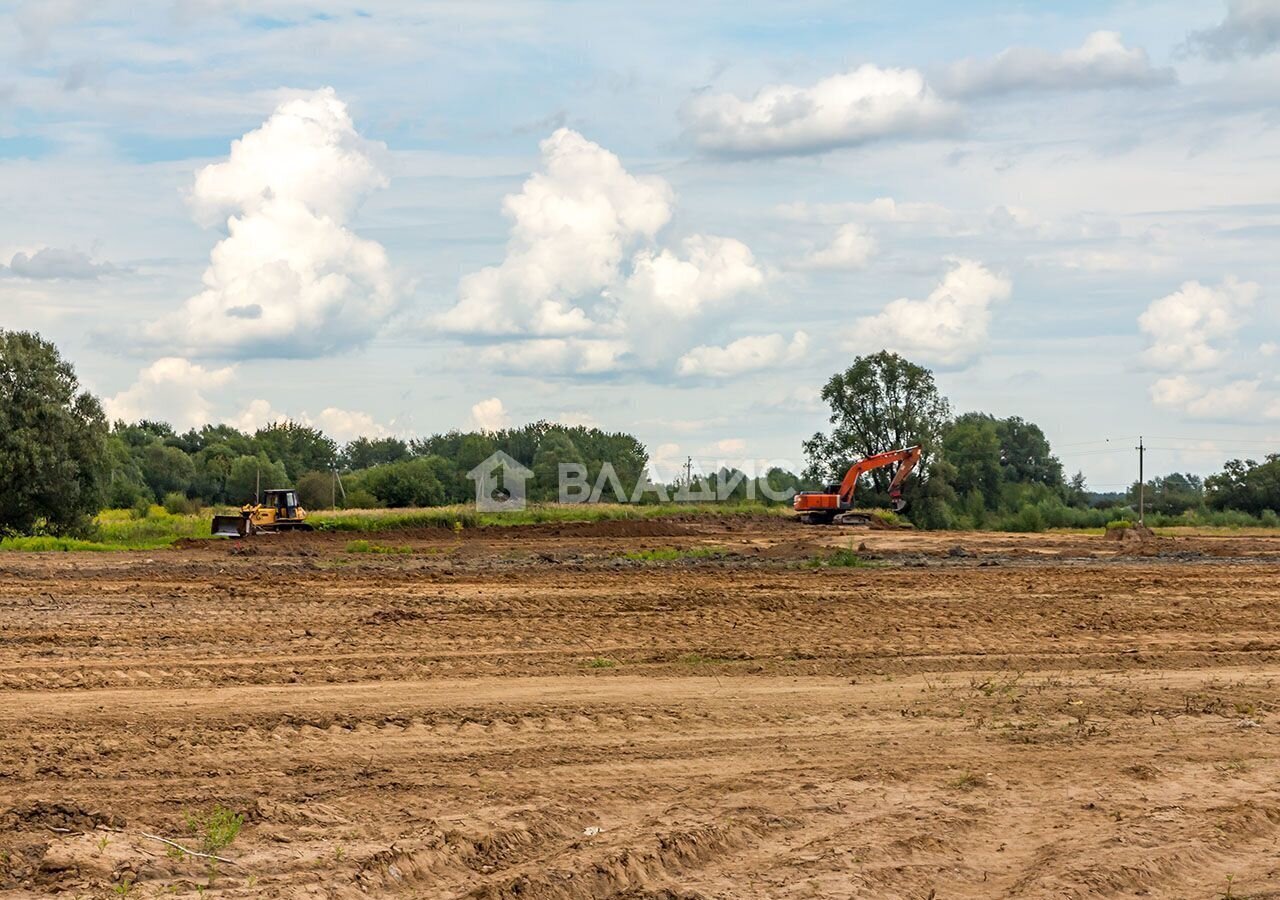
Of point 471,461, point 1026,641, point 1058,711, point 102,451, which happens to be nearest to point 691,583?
point 1026,641

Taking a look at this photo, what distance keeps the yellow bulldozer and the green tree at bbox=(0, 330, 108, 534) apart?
366cm

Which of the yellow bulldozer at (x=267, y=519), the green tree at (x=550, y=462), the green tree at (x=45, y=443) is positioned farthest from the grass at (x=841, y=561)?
the green tree at (x=550, y=462)

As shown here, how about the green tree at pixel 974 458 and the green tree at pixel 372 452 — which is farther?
the green tree at pixel 372 452

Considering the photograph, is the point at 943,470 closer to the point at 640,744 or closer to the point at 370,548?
the point at 370,548

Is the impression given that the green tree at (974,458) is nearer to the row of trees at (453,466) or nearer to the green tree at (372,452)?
the row of trees at (453,466)

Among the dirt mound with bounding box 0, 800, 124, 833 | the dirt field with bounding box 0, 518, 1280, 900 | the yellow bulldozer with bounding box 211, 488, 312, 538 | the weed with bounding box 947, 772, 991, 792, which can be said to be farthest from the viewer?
the yellow bulldozer with bounding box 211, 488, 312, 538

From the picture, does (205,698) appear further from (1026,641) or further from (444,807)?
(1026,641)

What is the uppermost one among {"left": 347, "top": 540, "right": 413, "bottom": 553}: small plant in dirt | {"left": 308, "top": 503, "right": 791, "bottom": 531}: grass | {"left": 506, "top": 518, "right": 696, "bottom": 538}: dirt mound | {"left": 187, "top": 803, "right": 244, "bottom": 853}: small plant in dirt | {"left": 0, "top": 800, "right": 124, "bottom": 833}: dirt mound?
{"left": 308, "top": 503, "right": 791, "bottom": 531}: grass

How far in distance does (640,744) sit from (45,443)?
101ft

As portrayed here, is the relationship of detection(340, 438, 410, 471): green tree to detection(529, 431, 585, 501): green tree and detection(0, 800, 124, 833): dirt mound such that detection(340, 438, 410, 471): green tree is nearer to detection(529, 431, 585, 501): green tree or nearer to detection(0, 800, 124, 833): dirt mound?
detection(529, 431, 585, 501): green tree

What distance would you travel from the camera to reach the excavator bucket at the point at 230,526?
1561 inches

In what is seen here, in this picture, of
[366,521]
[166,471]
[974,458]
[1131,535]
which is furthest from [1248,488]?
[166,471]

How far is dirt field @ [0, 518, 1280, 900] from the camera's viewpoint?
7.46 m

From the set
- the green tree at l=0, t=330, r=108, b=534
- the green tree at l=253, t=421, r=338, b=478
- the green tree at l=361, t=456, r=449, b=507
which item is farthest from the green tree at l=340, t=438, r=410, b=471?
the green tree at l=0, t=330, r=108, b=534
